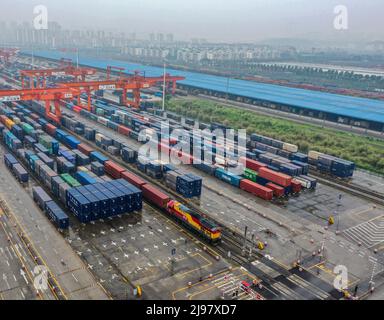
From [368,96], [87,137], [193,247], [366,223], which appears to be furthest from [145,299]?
[368,96]

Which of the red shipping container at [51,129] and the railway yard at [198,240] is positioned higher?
the red shipping container at [51,129]

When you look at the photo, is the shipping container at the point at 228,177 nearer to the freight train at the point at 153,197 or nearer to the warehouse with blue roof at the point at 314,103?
the freight train at the point at 153,197

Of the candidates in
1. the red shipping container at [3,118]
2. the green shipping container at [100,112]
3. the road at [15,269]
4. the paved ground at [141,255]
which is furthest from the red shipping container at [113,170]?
the green shipping container at [100,112]

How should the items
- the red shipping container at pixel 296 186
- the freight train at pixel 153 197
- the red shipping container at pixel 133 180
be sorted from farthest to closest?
the red shipping container at pixel 296 186 → the red shipping container at pixel 133 180 → the freight train at pixel 153 197

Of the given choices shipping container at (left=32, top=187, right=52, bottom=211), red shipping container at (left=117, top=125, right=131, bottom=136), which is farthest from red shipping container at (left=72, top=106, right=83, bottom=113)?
shipping container at (left=32, top=187, right=52, bottom=211)

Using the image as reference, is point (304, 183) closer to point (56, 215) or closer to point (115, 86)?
point (56, 215)
